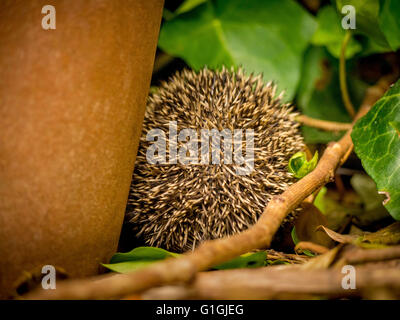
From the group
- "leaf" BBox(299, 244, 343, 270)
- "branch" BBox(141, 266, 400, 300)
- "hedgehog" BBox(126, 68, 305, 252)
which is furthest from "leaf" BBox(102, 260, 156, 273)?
"leaf" BBox(299, 244, 343, 270)

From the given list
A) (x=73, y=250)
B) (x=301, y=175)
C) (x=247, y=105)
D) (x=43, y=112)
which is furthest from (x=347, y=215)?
(x=43, y=112)

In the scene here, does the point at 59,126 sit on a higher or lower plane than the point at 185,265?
higher

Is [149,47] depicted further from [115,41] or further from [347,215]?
[347,215]

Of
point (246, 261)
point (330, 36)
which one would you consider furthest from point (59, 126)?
point (330, 36)

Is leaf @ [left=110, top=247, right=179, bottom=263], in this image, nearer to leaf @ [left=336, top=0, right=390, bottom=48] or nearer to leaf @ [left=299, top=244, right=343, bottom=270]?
leaf @ [left=299, top=244, right=343, bottom=270]

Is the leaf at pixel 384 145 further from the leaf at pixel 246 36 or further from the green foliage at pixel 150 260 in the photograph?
the leaf at pixel 246 36

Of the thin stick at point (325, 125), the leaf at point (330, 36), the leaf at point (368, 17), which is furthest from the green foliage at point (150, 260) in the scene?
the leaf at point (330, 36)

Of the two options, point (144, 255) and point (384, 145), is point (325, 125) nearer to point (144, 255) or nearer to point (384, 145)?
point (384, 145)
